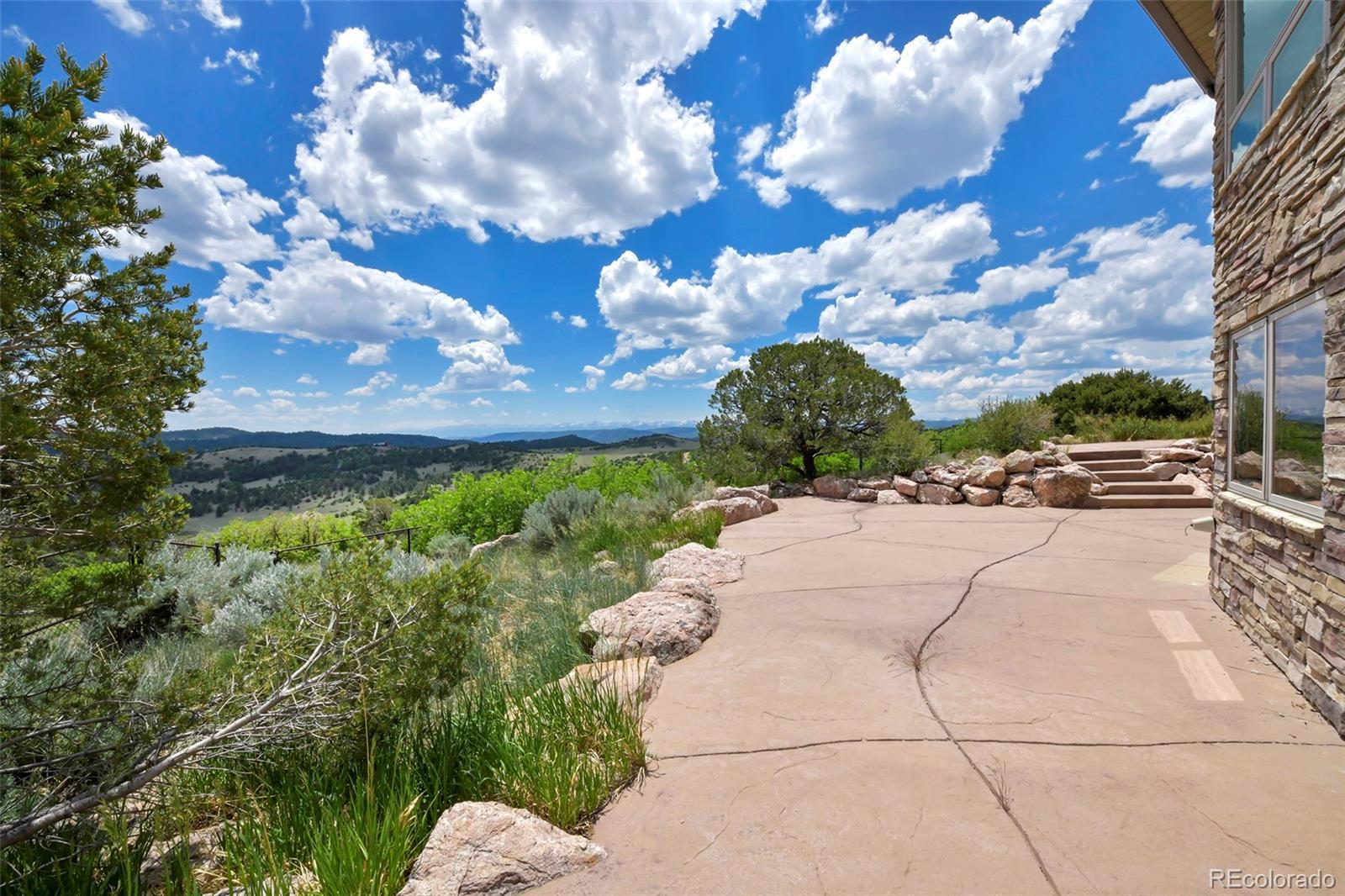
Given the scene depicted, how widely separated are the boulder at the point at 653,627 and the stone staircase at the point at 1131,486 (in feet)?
25.8

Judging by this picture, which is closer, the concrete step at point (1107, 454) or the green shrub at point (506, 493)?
the concrete step at point (1107, 454)

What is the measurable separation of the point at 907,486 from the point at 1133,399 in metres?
10.9

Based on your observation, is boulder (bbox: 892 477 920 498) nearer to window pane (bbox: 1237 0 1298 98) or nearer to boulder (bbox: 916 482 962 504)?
boulder (bbox: 916 482 962 504)

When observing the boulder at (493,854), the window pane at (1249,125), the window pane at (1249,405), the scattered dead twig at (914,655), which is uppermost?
the window pane at (1249,125)

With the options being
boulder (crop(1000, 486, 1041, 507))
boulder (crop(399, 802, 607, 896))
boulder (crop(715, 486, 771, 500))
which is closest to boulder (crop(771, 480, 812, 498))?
boulder (crop(715, 486, 771, 500))

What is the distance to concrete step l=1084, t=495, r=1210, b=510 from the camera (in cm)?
841

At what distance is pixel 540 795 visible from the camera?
212cm

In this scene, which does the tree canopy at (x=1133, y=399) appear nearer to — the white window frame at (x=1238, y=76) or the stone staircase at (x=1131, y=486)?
the stone staircase at (x=1131, y=486)

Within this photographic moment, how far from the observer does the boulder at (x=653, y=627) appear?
137 inches

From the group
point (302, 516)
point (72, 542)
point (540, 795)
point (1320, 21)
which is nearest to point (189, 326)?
point (72, 542)

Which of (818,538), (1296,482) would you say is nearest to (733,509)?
(818,538)

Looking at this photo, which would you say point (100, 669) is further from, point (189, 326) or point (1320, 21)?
point (1320, 21)

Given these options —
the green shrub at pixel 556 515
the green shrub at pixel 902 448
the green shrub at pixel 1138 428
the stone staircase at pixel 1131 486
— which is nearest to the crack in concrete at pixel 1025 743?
the green shrub at pixel 556 515

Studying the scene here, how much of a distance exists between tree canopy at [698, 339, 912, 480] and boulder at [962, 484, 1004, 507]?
1.91 meters
